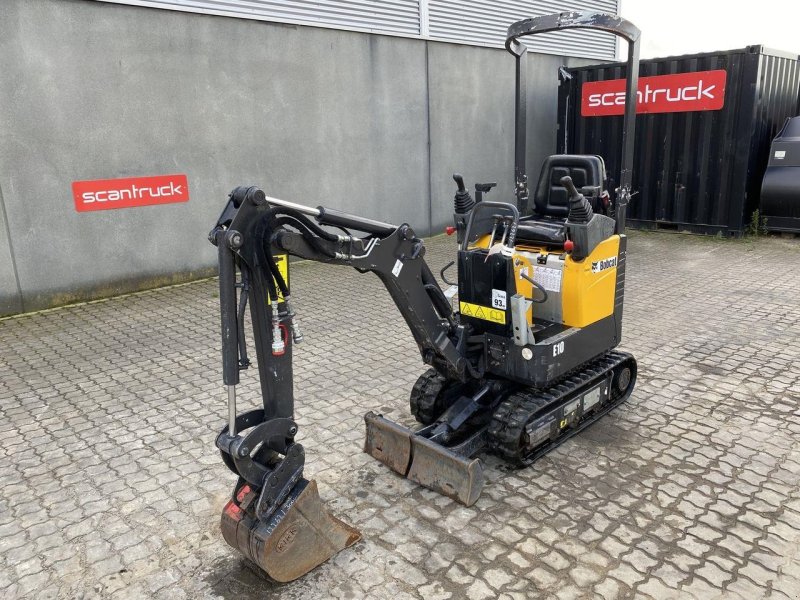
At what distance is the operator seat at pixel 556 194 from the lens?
4.60 m

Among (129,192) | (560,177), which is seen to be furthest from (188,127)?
(560,177)

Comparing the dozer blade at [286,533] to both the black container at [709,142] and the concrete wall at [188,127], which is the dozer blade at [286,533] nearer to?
the concrete wall at [188,127]

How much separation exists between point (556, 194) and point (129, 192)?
5.96 metres

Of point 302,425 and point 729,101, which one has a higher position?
point 729,101

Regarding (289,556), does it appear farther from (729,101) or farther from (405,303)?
(729,101)

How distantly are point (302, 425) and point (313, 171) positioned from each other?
6086 millimetres

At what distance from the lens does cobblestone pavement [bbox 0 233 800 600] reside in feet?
10.8

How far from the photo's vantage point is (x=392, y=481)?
4.15 meters

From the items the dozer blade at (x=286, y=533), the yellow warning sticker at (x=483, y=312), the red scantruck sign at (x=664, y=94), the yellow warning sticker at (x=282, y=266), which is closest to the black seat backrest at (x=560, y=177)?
the yellow warning sticker at (x=483, y=312)

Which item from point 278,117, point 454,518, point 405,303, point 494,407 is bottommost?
point 454,518

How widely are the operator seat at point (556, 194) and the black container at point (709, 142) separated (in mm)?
7777

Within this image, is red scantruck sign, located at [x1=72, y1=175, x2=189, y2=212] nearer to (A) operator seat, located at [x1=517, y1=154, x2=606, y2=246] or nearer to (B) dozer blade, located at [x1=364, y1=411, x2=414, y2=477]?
(A) operator seat, located at [x1=517, y1=154, x2=606, y2=246]

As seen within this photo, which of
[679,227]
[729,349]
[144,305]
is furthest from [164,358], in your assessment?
[679,227]

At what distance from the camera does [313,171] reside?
10.2 metres
